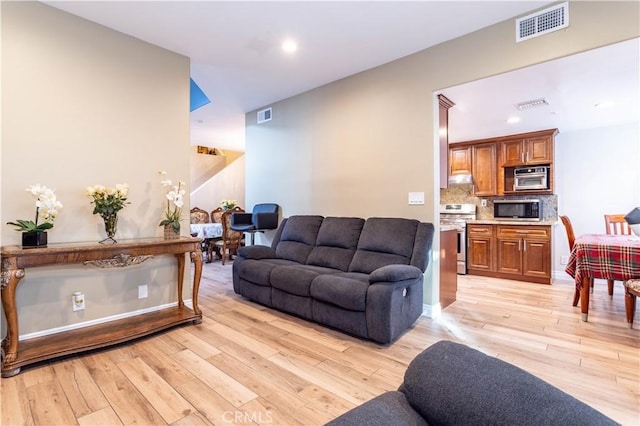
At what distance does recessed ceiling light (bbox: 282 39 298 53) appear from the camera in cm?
303

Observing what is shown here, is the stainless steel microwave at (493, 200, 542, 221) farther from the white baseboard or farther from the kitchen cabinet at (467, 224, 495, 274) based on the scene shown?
the white baseboard

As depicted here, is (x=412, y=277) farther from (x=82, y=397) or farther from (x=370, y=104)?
(x=82, y=397)

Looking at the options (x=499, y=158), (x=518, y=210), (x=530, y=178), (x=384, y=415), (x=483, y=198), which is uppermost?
(x=499, y=158)

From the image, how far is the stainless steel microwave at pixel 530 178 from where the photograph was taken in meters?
4.90

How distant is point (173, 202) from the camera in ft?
10.5

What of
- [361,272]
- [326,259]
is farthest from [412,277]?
[326,259]

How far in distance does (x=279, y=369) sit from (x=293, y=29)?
2.90 metres

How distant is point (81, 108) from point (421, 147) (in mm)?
3243

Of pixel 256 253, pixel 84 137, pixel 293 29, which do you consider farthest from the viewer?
pixel 256 253

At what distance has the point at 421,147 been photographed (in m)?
3.19

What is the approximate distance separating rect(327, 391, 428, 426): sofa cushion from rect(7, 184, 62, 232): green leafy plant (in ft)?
8.64

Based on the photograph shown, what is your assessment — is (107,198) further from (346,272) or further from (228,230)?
(228,230)

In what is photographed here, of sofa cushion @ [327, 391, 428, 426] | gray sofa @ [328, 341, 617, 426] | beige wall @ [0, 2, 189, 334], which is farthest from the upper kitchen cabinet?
sofa cushion @ [327, 391, 428, 426]

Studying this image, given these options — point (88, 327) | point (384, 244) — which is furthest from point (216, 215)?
point (384, 244)
